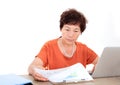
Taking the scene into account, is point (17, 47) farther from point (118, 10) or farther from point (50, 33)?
point (118, 10)

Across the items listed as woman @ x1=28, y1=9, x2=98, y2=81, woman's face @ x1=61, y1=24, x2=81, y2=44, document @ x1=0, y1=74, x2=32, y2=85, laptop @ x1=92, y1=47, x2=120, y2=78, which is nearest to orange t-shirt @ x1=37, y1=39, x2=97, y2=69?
woman @ x1=28, y1=9, x2=98, y2=81

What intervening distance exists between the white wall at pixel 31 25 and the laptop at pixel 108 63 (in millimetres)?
1344

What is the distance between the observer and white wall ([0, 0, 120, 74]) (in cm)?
280

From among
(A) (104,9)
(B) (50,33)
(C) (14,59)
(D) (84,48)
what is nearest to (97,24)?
(A) (104,9)

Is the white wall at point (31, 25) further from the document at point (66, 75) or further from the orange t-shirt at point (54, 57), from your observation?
the document at point (66, 75)

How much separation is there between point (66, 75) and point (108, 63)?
1.03 feet

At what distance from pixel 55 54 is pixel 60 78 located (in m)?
0.60

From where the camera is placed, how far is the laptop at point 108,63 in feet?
5.37

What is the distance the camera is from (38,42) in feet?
9.68

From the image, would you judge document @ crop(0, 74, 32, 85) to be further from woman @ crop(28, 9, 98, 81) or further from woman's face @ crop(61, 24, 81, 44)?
woman's face @ crop(61, 24, 81, 44)

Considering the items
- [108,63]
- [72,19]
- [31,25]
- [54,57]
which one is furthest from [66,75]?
[31,25]

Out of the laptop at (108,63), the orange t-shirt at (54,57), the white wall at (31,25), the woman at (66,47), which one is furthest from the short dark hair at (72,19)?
the white wall at (31,25)

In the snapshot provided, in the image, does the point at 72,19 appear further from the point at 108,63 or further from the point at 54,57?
the point at 108,63

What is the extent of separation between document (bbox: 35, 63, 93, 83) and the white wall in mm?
1314
